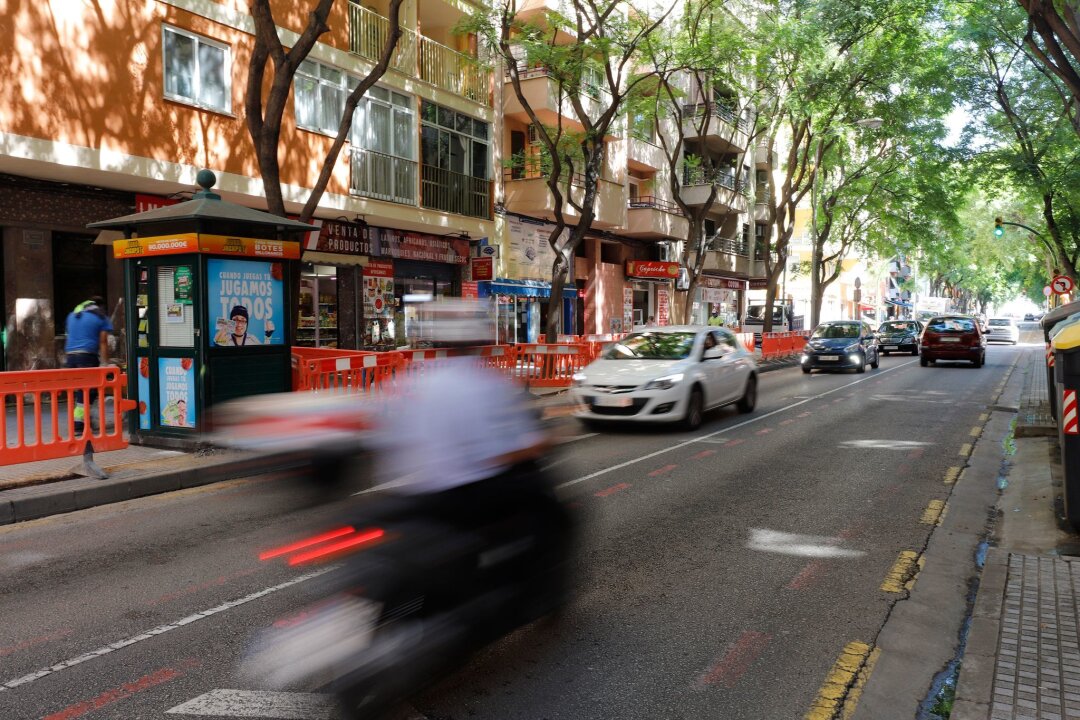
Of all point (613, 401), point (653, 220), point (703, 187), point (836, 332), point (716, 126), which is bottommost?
point (613, 401)

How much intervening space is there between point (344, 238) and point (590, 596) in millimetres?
15619

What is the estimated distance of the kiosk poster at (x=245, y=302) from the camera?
9.52 meters

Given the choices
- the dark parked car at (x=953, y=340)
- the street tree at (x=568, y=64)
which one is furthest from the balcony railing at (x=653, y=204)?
the dark parked car at (x=953, y=340)

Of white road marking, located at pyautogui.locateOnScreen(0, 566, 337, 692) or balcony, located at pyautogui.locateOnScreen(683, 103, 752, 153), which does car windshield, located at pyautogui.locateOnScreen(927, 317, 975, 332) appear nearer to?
balcony, located at pyautogui.locateOnScreen(683, 103, 752, 153)

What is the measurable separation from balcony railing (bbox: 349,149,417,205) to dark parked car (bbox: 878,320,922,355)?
69.7 feet

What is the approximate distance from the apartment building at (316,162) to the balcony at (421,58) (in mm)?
53

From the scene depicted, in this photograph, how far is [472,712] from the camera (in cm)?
335

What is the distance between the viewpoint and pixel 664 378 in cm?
1109

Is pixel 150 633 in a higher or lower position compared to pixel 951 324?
lower

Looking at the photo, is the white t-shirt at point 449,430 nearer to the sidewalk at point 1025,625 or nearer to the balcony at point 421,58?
the sidewalk at point 1025,625

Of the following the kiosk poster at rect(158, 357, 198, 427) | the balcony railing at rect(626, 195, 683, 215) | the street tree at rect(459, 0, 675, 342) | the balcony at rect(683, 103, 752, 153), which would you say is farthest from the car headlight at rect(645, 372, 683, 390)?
the balcony at rect(683, 103, 752, 153)

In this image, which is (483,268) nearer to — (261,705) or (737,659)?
(737,659)

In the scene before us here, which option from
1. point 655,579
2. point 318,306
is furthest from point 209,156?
point 655,579

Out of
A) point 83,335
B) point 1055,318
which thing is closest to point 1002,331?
point 1055,318
